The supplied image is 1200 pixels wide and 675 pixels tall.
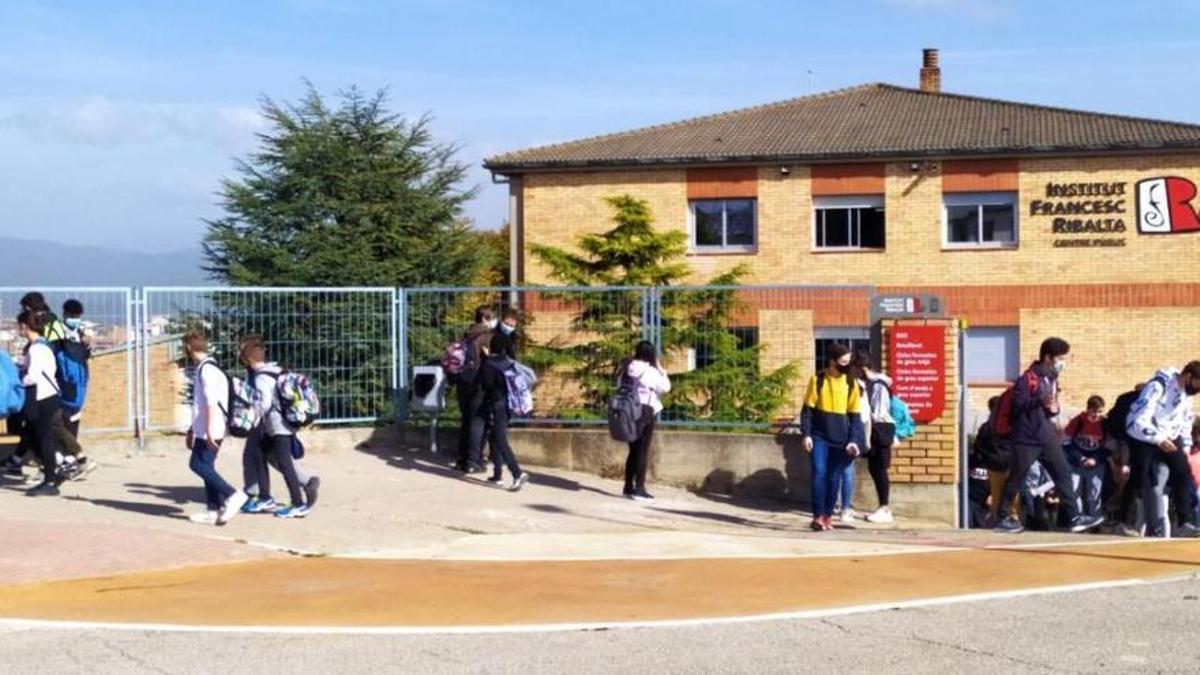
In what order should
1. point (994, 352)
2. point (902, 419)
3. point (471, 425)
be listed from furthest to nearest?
1. point (994, 352)
2. point (471, 425)
3. point (902, 419)

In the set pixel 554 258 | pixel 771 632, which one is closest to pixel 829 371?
pixel 771 632

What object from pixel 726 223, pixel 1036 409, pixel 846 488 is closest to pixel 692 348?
pixel 846 488

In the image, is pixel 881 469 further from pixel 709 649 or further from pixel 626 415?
pixel 709 649

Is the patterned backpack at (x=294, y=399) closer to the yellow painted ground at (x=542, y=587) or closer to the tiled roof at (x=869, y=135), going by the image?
the yellow painted ground at (x=542, y=587)

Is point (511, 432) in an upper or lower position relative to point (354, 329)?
lower

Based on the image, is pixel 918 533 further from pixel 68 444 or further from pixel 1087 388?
pixel 1087 388

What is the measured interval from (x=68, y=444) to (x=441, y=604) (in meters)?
5.64

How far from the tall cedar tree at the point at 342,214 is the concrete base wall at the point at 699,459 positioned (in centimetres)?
880

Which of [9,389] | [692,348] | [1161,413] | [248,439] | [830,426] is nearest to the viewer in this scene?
[9,389]

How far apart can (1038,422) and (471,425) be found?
5494mm

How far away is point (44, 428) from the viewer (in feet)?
42.0

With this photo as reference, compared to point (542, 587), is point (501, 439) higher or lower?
higher

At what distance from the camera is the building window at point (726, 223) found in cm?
3497

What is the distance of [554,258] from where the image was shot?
2620 cm
